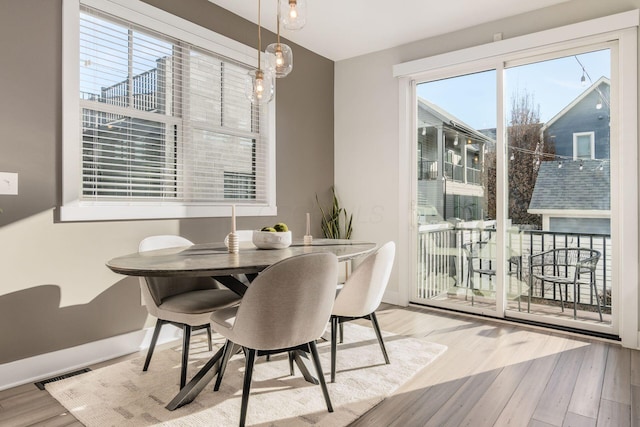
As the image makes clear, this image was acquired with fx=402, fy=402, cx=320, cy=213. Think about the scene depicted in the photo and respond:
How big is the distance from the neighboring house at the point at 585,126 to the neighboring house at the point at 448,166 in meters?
0.54

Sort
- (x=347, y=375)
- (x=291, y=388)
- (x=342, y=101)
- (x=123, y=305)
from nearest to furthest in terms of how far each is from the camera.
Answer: (x=291, y=388) < (x=347, y=375) < (x=123, y=305) < (x=342, y=101)

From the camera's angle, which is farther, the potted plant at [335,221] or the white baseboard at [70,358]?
the potted plant at [335,221]

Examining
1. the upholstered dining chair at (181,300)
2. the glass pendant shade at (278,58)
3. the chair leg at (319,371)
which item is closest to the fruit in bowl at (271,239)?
the upholstered dining chair at (181,300)

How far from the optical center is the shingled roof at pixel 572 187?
10.4ft

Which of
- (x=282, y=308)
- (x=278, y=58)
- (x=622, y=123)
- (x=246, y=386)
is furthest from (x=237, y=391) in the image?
(x=622, y=123)

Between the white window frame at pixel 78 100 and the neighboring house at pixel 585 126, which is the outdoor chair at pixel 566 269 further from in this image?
the white window frame at pixel 78 100

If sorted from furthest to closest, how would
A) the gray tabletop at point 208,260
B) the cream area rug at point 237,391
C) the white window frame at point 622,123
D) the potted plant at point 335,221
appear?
the potted plant at point 335,221 → the white window frame at point 622,123 → the cream area rug at point 237,391 → the gray tabletop at point 208,260

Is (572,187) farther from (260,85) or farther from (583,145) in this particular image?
(260,85)

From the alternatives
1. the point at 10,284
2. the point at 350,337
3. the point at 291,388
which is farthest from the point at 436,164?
the point at 10,284

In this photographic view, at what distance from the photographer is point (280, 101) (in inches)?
158

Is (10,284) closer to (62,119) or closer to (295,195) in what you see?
(62,119)

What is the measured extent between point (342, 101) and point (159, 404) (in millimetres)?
3621

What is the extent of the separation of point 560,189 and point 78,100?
3.67m

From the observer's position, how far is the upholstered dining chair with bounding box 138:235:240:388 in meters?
2.20
